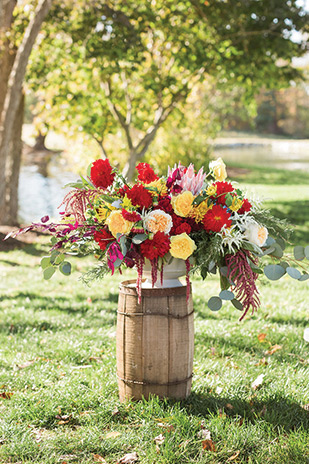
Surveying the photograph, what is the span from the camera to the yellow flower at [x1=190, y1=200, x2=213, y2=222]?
9.71ft

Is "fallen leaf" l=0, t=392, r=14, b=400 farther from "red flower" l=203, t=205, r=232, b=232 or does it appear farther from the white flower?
the white flower

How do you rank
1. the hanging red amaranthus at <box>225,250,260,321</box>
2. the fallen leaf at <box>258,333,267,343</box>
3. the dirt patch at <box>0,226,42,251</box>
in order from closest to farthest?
the hanging red amaranthus at <box>225,250,260,321</box> → the fallen leaf at <box>258,333,267,343</box> → the dirt patch at <box>0,226,42,251</box>

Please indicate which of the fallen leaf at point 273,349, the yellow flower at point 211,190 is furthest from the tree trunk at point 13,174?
the yellow flower at point 211,190

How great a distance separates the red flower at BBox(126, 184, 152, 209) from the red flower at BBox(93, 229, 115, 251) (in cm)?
22

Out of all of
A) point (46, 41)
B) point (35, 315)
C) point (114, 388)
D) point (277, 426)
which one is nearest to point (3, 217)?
point (46, 41)

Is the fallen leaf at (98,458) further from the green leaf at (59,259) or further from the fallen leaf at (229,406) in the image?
the green leaf at (59,259)

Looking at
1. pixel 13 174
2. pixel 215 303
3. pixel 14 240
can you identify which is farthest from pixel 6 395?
pixel 13 174

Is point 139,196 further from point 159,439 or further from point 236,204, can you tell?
point 159,439

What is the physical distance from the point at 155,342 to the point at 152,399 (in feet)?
1.08

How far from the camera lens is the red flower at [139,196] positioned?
289 cm

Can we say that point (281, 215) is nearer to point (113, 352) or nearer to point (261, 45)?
point (261, 45)

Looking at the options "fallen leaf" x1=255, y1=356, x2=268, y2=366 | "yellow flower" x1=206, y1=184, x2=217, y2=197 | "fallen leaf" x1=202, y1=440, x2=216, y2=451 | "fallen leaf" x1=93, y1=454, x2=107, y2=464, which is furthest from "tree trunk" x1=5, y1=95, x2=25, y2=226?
"fallen leaf" x1=202, y1=440, x2=216, y2=451

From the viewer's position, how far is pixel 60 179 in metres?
22.1

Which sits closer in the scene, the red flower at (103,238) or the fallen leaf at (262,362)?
the red flower at (103,238)
